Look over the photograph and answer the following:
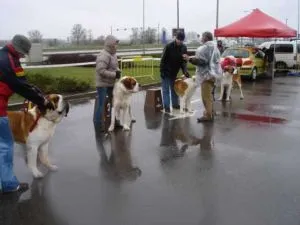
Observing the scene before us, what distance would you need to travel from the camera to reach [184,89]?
33.7ft

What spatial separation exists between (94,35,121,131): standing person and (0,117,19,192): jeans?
344 cm

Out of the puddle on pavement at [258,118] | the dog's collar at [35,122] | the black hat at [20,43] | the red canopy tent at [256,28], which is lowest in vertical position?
the puddle on pavement at [258,118]

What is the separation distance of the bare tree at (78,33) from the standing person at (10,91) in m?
75.6

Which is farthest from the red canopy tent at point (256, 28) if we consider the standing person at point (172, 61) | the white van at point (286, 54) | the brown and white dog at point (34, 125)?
the brown and white dog at point (34, 125)

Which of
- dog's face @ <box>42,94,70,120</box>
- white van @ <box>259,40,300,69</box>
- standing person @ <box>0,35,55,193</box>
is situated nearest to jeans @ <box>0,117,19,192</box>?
standing person @ <box>0,35,55,193</box>

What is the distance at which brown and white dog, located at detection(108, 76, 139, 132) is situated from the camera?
8.38m

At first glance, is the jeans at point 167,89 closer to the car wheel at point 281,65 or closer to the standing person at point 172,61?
the standing person at point 172,61

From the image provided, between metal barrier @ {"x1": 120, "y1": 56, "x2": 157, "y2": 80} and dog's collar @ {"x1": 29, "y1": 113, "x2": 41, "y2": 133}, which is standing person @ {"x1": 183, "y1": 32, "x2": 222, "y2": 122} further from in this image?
metal barrier @ {"x1": 120, "y1": 56, "x2": 157, "y2": 80}

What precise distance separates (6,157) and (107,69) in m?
3.69

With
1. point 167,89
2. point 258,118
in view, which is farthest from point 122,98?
point 258,118

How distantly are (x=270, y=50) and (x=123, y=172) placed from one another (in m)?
18.6

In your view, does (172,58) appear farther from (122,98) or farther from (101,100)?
(101,100)

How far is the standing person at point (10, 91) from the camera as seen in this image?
4820 mm

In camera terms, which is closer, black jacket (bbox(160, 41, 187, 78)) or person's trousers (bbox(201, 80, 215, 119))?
person's trousers (bbox(201, 80, 215, 119))
